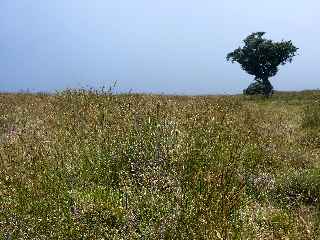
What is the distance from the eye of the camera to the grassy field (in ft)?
19.9

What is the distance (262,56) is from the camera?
57000 mm

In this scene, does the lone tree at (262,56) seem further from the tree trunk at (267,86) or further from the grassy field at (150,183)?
the grassy field at (150,183)

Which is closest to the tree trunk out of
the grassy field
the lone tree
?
the lone tree

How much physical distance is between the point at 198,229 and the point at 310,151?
25.5 ft

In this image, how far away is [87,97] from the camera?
13.4 m

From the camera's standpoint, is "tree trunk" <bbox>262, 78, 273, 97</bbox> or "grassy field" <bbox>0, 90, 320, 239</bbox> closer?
"grassy field" <bbox>0, 90, 320, 239</bbox>

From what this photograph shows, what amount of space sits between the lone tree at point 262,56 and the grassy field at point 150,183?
46188 mm

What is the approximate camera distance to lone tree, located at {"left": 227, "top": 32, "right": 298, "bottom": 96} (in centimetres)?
5678

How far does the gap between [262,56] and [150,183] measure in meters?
51.3

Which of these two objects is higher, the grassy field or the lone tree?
the lone tree

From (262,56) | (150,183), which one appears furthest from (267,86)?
(150,183)

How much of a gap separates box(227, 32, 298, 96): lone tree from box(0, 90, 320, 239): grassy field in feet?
152

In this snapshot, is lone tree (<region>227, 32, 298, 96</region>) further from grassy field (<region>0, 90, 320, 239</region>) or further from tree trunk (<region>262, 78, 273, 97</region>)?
grassy field (<region>0, 90, 320, 239</region>)

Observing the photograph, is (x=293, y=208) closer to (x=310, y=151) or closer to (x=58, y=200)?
(x=58, y=200)
